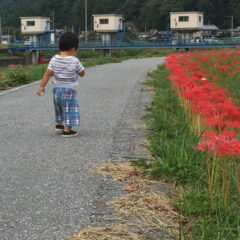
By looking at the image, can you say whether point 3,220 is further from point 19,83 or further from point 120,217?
point 19,83

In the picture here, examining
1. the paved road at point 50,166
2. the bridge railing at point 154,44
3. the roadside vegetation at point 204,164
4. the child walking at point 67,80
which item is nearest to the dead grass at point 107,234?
the paved road at point 50,166

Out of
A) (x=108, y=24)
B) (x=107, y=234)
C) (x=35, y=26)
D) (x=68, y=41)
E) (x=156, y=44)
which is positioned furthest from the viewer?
(x=35, y=26)

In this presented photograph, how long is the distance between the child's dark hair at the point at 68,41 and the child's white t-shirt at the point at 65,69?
0.13 meters

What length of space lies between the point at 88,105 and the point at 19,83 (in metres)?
5.67

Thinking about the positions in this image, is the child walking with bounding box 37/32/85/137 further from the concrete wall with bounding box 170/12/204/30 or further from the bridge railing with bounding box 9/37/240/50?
the concrete wall with bounding box 170/12/204/30

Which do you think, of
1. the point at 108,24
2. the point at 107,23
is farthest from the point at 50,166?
the point at 107,23

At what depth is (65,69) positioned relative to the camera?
5.82 m

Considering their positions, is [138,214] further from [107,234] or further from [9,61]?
[9,61]

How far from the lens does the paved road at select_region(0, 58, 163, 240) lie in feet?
9.61

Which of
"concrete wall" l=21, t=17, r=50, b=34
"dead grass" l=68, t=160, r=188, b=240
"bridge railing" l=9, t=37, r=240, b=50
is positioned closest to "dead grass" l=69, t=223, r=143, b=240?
"dead grass" l=68, t=160, r=188, b=240

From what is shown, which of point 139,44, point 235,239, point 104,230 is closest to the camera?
point 235,239

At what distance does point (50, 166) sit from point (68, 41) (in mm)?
2006

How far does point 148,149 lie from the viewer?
457cm

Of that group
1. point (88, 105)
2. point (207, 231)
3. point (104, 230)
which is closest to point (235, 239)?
point (207, 231)
